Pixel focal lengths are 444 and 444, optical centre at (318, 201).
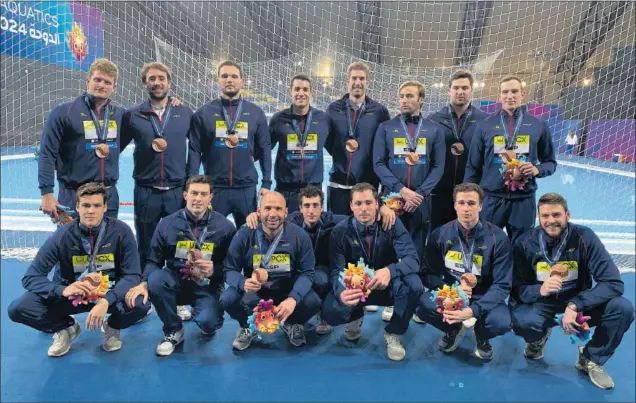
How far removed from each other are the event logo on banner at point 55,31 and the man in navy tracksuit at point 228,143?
284 inches

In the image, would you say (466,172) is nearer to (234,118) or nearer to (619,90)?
(234,118)

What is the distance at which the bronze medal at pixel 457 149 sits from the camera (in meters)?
3.85

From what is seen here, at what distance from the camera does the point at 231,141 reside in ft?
12.2

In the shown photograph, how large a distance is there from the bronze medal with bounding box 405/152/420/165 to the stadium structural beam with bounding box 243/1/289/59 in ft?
22.6

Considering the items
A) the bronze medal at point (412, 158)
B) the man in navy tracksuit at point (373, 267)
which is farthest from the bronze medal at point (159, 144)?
the bronze medal at point (412, 158)

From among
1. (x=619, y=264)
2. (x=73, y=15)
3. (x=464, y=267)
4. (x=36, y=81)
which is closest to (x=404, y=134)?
(x=464, y=267)

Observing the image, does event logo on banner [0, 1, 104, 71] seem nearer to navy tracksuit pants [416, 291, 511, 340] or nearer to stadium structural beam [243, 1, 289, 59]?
stadium structural beam [243, 1, 289, 59]

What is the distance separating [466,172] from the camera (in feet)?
12.1

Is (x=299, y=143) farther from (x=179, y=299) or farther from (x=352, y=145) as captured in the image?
(x=179, y=299)

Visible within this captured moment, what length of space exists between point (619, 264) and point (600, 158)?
35.8 ft

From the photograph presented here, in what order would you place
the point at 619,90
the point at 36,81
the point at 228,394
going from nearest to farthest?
the point at 228,394 < the point at 36,81 < the point at 619,90

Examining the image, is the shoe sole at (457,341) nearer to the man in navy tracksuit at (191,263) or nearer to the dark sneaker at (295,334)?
the dark sneaker at (295,334)

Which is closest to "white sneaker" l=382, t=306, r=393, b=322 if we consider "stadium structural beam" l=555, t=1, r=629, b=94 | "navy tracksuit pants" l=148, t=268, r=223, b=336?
"navy tracksuit pants" l=148, t=268, r=223, b=336

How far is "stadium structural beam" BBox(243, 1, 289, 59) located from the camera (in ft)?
32.0
